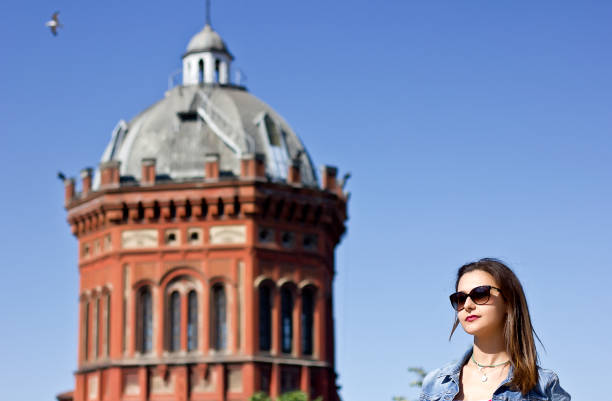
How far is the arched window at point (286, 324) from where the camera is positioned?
53.0 m

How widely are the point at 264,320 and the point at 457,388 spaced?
1801 inches

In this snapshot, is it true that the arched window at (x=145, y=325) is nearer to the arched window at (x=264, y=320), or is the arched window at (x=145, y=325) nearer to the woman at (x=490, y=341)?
the arched window at (x=264, y=320)

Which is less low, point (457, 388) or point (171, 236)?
point (171, 236)

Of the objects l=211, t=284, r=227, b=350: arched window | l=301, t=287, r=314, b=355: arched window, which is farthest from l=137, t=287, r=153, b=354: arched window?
l=301, t=287, r=314, b=355: arched window

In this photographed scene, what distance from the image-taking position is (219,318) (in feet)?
171

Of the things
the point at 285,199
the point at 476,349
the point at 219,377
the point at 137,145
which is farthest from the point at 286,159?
the point at 476,349

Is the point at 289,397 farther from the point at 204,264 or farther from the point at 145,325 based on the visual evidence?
the point at 145,325

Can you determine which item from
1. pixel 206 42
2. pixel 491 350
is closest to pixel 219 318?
pixel 206 42

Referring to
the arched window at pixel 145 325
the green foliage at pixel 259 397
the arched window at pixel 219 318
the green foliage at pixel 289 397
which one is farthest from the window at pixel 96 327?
the green foliage at pixel 289 397

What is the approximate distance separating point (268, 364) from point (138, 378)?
5.09m

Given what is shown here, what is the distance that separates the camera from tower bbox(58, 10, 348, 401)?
51.8 metres

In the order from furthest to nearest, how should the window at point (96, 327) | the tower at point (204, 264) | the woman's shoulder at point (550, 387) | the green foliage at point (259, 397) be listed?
the window at point (96, 327), the tower at point (204, 264), the green foliage at point (259, 397), the woman's shoulder at point (550, 387)

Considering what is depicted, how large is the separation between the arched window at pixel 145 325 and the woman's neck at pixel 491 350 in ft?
151

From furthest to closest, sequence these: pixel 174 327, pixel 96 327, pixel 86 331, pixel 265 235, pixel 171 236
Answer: pixel 86 331, pixel 96 327, pixel 265 235, pixel 171 236, pixel 174 327
